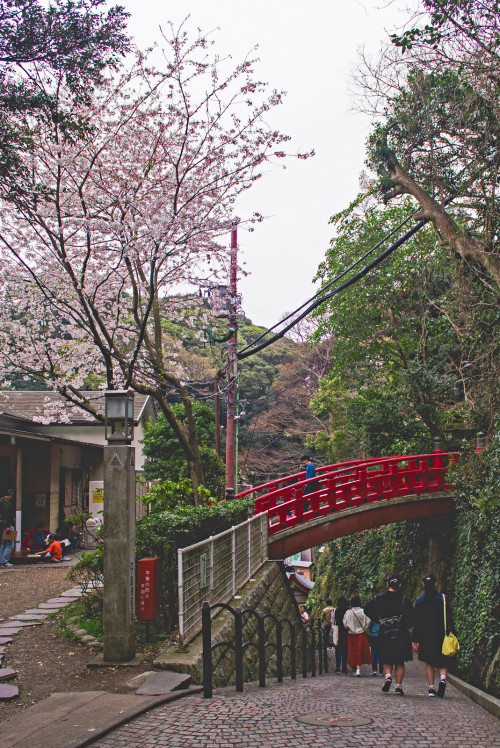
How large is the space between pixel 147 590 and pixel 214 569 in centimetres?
128

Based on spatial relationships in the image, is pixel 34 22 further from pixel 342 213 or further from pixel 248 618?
pixel 342 213

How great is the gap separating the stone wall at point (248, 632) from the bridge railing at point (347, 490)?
1321 mm

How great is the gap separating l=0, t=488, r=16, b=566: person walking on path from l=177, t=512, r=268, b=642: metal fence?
5.76m

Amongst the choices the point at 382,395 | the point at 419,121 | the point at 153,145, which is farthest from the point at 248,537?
the point at 419,121

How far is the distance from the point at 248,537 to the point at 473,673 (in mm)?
4688

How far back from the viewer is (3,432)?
45.6 feet

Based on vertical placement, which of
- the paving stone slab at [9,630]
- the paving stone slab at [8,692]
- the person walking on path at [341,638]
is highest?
the paving stone slab at [8,692]

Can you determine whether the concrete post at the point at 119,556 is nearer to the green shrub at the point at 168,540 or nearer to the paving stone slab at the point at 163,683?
the paving stone slab at the point at 163,683

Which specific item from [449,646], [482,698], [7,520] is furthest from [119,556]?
[7,520]

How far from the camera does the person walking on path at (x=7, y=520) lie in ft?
45.2

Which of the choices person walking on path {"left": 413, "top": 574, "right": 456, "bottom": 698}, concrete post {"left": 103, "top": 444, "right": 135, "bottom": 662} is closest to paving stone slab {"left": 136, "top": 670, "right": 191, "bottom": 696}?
concrete post {"left": 103, "top": 444, "right": 135, "bottom": 662}

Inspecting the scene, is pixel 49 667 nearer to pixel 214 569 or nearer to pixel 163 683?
pixel 163 683

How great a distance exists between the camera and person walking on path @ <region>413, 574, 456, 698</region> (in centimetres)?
777

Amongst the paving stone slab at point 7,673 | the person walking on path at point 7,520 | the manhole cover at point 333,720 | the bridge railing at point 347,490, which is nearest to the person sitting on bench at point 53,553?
the person walking on path at point 7,520
